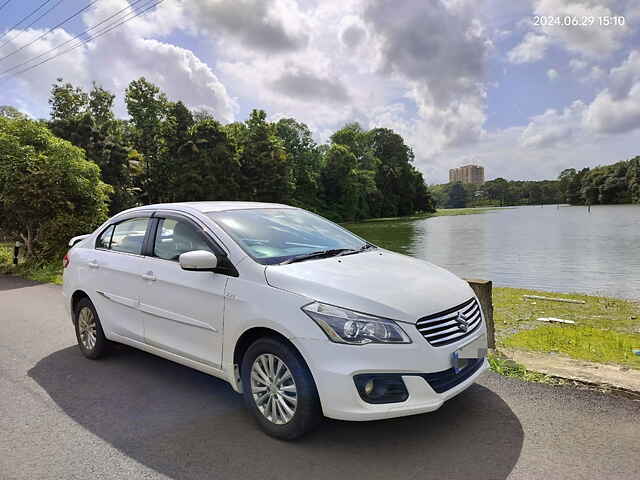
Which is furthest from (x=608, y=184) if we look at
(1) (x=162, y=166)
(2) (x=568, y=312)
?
(2) (x=568, y=312)

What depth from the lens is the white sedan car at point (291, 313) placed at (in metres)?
3.07

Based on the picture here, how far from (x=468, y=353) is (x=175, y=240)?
2.70 m

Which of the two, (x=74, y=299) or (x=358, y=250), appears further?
(x=74, y=299)

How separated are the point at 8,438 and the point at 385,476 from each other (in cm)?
285

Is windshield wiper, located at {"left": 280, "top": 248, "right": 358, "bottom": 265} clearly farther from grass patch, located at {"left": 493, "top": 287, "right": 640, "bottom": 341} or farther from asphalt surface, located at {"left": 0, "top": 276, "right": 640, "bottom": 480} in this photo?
grass patch, located at {"left": 493, "top": 287, "right": 640, "bottom": 341}

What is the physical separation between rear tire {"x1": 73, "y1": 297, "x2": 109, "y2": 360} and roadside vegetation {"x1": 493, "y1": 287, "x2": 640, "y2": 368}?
4.89m

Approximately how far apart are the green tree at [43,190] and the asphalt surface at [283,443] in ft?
34.9

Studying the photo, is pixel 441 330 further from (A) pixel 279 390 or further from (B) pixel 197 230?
(B) pixel 197 230

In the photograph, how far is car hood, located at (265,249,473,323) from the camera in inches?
124

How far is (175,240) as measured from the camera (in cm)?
437

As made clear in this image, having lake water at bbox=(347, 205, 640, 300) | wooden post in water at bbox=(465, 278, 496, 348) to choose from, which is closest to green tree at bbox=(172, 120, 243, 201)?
lake water at bbox=(347, 205, 640, 300)

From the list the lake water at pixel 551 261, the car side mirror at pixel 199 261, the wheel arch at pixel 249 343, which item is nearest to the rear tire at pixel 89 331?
the car side mirror at pixel 199 261

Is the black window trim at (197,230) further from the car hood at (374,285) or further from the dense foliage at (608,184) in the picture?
the dense foliage at (608,184)

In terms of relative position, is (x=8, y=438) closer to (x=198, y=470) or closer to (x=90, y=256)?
(x=198, y=470)
